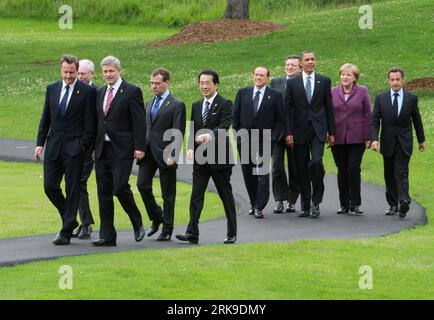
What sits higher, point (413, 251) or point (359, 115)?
point (359, 115)

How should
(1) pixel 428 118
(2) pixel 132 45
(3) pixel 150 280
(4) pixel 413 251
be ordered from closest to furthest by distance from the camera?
(3) pixel 150 280 → (4) pixel 413 251 → (1) pixel 428 118 → (2) pixel 132 45

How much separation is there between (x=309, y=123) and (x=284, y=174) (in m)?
0.94

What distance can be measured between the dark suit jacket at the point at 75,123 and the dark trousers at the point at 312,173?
432 cm

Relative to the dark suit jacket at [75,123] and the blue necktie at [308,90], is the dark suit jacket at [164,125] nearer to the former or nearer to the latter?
the dark suit jacket at [75,123]

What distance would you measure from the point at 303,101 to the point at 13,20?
49.5 m

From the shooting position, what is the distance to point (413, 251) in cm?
1434

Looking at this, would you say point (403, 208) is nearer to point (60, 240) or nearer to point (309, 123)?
point (309, 123)

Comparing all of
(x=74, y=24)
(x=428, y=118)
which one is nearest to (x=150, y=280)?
(x=428, y=118)

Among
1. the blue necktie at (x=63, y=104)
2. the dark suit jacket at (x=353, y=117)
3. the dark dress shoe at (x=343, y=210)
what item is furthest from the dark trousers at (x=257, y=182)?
the blue necktie at (x=63, y=104)

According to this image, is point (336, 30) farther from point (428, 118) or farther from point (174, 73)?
point (428, 118)

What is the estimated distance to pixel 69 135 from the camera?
15070 millimetres

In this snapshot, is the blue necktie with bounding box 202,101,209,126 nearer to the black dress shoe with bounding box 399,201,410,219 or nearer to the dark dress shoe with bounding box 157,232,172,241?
the dark dress shoe with bounding box 157,232,172,241

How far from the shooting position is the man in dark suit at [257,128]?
17922 millimetres

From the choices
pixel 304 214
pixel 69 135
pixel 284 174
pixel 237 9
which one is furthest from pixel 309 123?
pixel 237 9
